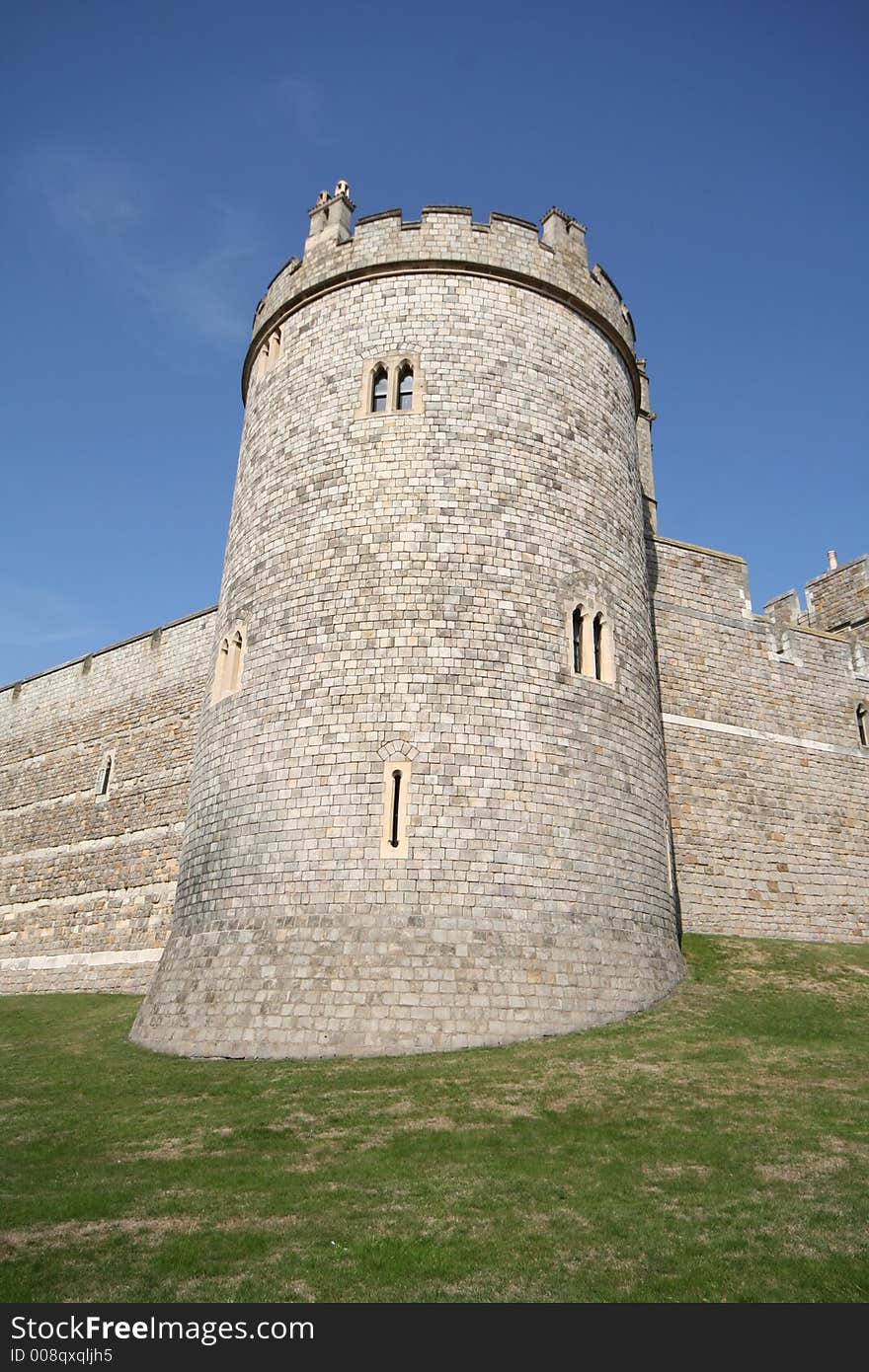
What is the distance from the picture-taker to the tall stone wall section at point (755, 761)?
16.7m

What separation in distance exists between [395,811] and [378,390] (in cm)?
698

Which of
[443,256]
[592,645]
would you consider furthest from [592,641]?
[443,256]

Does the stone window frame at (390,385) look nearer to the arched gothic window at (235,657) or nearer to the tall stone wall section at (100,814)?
the arched gothic window at (235,657)

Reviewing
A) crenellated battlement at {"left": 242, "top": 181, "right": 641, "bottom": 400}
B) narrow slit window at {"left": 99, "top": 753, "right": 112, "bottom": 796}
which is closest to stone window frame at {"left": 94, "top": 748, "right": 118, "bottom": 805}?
narrow slit window at {"left": 99, "top": 753, "right": 112, "bottom": 796}

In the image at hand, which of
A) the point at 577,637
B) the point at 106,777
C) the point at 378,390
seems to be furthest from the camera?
the point at 106,777

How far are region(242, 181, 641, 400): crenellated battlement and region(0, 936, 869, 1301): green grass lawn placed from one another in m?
11.7

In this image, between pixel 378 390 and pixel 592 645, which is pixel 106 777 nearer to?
pixel 378 390

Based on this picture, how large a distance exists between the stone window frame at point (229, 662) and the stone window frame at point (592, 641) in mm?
4927

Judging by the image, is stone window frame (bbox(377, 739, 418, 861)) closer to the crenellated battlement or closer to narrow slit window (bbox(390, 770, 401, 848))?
narrow slit window (bbox(390, 770, 401, 848))

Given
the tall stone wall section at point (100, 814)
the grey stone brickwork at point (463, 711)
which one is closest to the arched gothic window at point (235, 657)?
the grey stone brickwork at point (463, 711)

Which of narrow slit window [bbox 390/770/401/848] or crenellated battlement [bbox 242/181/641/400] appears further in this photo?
crenellated battlement [bbox 242/181/641/400]

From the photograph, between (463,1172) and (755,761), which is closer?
(463,1172)

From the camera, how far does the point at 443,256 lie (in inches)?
596

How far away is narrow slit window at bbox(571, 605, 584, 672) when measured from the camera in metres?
13.6
